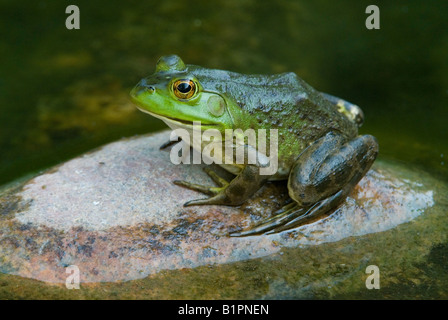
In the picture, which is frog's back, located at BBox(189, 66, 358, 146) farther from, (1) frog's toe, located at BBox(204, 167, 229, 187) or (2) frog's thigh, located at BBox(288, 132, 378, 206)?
(1) frog's toe, located at BBox(204, 167, 229, 187)

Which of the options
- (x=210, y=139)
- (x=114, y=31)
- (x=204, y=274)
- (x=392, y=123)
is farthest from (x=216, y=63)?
(x=204, y=274)

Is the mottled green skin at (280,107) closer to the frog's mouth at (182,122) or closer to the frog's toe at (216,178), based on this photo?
the frog's mouth at (182,122)

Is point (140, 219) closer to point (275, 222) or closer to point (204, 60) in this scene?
point (275, 222)

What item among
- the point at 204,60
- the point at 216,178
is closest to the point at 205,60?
the point at 204,60

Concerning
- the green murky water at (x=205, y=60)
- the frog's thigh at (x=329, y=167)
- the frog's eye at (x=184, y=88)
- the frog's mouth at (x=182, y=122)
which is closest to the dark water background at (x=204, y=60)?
the green murky water at (x=205, y=60)

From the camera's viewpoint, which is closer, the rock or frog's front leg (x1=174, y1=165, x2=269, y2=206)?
the rock

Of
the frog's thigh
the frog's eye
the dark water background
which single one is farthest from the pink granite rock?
the dark water background

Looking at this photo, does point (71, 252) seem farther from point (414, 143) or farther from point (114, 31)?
point (114, 31)
